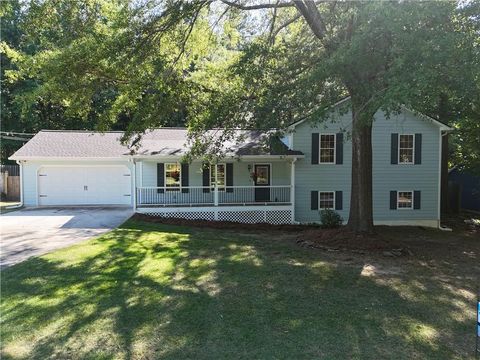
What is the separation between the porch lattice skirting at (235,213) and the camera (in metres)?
17.1

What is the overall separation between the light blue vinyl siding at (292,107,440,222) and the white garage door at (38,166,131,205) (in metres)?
9.23

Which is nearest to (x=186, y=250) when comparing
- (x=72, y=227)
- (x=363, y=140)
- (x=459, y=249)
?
(x=72, y=227)

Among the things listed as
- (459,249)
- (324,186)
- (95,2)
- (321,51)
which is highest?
(95,2)

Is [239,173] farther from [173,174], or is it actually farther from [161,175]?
[161,175]

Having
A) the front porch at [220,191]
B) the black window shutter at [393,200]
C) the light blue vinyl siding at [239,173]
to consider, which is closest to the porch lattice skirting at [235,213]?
the front porch at [220,191]

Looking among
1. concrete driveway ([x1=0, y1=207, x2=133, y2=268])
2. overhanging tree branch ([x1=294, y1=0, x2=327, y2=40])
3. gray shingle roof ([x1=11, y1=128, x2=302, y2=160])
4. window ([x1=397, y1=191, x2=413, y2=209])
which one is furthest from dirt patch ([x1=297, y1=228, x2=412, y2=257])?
concrete driveway ([x1=0, y1=207, x2=133, y2=268])

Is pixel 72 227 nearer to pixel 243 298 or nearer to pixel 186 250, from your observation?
pixel 186 250

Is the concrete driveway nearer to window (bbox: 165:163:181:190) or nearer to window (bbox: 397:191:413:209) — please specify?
window (bbox: 165:163:181:190)

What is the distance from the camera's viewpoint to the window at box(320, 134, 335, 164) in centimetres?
1761

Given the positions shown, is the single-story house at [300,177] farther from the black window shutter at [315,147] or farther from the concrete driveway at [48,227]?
the concrete driveway at [48,227]

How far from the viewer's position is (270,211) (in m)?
17.5

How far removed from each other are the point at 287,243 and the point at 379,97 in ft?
20.2

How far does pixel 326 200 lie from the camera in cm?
1781

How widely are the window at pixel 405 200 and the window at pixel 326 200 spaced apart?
295 centimetres
